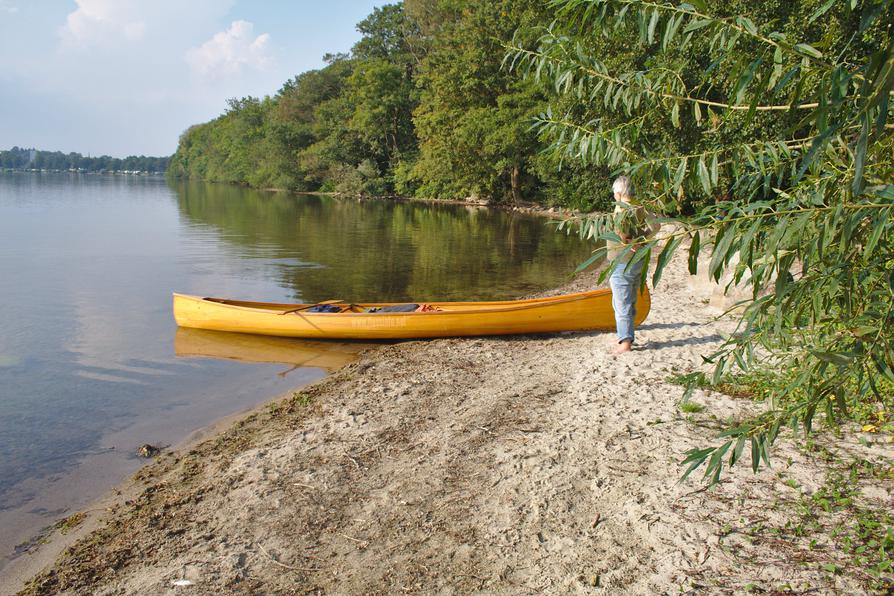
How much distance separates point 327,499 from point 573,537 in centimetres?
173

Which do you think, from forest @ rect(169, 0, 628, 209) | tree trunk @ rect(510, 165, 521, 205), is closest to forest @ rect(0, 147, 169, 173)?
forest @ rect(169, 0, 628, 209)

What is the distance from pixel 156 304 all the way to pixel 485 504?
34.9ft

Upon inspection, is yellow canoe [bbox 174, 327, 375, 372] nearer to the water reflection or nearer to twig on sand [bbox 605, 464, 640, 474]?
the water reflection

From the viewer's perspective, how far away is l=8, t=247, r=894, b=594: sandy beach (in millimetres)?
3244

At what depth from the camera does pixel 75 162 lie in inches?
6900

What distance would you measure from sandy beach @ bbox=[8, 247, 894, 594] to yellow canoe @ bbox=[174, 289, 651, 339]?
1905mm

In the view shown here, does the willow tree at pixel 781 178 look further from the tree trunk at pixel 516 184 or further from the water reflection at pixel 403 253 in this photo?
the tree trunk at pixel 516 184

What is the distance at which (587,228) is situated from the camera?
254 centimetres

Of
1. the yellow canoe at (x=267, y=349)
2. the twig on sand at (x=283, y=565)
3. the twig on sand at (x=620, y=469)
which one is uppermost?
the twig on sand at (x=620, y=469)

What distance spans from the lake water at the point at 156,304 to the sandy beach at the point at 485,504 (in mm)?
1048

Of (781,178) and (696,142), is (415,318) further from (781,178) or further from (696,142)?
(696,142)

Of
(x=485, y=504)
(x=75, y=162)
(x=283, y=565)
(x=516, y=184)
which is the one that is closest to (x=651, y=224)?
(x=485, y=504)

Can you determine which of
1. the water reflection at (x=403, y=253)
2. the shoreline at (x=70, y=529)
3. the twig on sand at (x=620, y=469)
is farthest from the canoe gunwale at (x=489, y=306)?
the twig on sand at (x=620, y=469)

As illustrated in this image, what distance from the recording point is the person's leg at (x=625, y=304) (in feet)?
21.9
